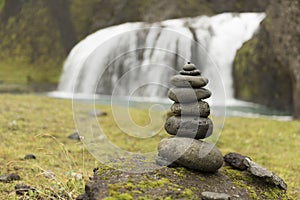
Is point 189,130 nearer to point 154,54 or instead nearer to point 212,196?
point 212,196

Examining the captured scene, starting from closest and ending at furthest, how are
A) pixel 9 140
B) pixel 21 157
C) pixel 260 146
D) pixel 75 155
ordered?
pixel 21 157 < pixel 75 155 < pixel 9 140 < pixel 260 146

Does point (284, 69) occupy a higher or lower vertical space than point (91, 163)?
higher

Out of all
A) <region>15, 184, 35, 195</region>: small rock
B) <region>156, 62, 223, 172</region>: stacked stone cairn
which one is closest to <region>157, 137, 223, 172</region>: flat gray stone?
<region>156, 62, 223, 172</region>: stacked stone cairn

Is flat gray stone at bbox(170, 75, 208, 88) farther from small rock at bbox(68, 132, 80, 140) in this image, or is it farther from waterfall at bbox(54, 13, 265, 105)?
waterfall at bbox(54, 13, 265, 105)

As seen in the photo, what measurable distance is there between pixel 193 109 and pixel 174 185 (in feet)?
4.90

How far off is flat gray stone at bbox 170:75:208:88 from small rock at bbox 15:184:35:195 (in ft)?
11.7

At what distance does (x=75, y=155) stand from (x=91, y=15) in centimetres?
3635

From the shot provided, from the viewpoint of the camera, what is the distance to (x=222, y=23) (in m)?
37.5

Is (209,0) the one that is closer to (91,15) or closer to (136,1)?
(136,1)

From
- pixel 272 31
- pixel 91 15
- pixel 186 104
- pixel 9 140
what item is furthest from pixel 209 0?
pixel 186 104

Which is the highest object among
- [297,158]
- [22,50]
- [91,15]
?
[91,15]

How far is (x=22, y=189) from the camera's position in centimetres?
754

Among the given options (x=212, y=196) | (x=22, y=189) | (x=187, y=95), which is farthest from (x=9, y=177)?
(x=212, y=196)

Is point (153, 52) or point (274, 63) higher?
point (153, 52)
